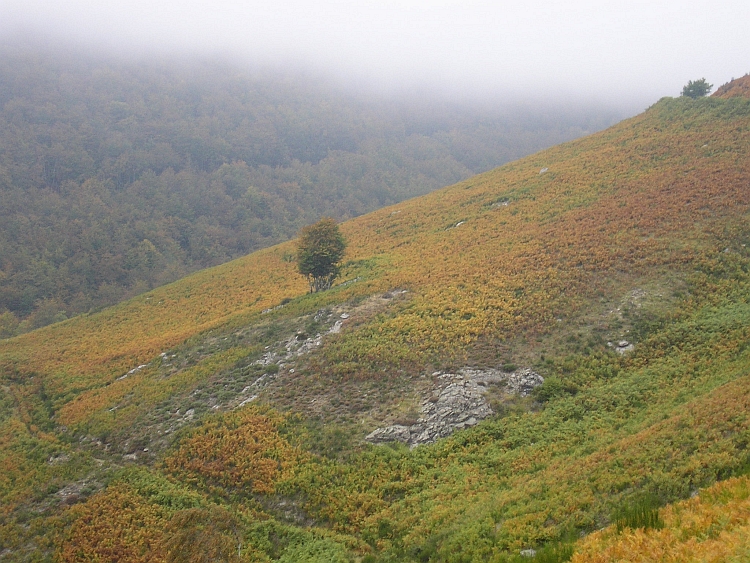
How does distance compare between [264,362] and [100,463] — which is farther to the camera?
[264,362]

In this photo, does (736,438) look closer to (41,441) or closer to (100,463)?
(100,463)

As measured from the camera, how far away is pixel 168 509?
54.2 ft

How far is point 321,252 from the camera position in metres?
35.4

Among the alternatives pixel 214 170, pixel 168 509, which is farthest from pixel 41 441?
pixel 214 170

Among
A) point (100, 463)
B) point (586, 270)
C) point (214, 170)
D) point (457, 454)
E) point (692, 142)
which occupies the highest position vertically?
point (214, 170)

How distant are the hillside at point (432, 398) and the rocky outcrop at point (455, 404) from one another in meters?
0.10

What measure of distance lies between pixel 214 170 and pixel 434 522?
187643 mm

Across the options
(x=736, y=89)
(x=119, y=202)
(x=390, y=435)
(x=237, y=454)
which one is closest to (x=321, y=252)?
(x=237, y=454)

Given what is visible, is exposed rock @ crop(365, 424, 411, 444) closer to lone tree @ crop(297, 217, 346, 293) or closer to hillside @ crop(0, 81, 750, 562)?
hillside @ crop(0, 81, 750, 562)

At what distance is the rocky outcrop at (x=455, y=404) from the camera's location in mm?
18219

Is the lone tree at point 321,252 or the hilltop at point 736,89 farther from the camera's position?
the hilltop at point 736,89

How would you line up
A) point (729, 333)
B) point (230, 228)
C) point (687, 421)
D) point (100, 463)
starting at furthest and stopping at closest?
point (230, 228) < point (100, 463) < point (729, 333) < point (687, 421)

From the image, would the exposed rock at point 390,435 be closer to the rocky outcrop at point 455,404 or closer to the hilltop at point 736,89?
the rocky outcrop at point 455,404

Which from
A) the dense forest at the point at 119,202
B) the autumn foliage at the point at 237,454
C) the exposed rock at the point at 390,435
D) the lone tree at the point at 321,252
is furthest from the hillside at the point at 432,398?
the dense forest at the point at 119,202
